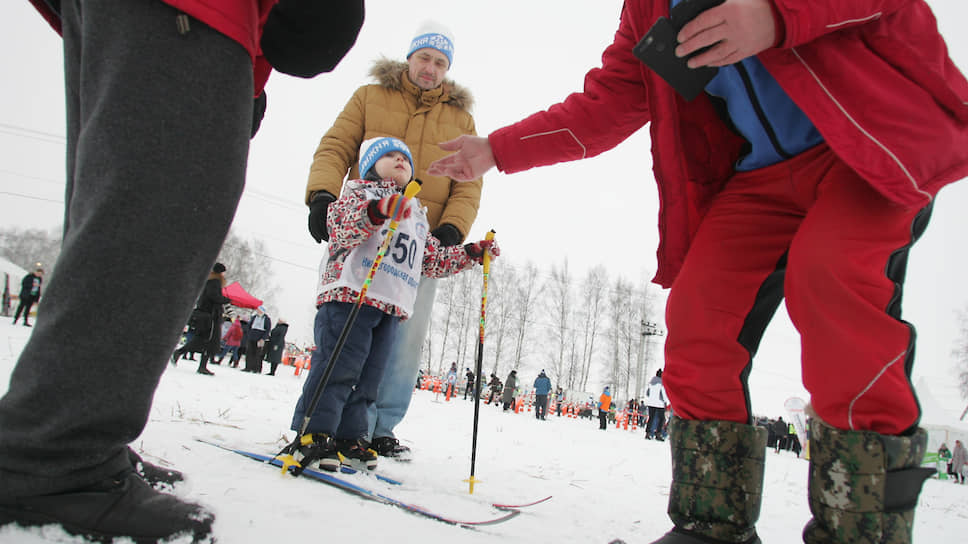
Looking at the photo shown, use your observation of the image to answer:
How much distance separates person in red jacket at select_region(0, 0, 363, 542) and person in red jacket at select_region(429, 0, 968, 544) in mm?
1108

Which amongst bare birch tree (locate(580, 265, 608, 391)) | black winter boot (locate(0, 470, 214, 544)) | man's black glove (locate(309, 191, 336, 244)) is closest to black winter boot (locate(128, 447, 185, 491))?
black winter boot (locate(0, 470, 214, 544))

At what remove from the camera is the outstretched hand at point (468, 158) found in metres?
1.92

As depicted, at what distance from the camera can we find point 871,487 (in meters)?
0.99

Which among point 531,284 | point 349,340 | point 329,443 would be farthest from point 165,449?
point 531,284

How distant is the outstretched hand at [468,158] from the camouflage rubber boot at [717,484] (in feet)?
3.93

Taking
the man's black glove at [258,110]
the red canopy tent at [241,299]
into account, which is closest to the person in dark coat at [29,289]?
the red canopy tent at [241,299]

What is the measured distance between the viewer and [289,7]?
1.10 meters

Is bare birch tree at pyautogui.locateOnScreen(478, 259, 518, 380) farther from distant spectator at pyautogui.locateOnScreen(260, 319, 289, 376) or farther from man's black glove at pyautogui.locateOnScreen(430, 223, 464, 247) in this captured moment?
man's black glove at pyautogui.locateOnScreen(430, 223, 464, 247)

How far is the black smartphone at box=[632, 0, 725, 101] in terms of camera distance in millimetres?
1188

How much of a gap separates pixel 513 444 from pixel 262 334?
29.4 feet

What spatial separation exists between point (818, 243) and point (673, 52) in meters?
0.62

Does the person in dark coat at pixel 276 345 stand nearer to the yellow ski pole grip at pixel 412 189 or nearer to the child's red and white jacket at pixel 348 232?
the child's red and white jacket at pixel 348 232

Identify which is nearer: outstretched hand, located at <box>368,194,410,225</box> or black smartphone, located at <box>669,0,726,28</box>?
black smartphone, located at <box>669,0,726,28</box>

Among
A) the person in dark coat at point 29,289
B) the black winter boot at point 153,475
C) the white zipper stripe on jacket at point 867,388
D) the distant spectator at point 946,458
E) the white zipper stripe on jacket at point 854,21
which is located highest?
the white zipper stripe on jacket at point 854,21
